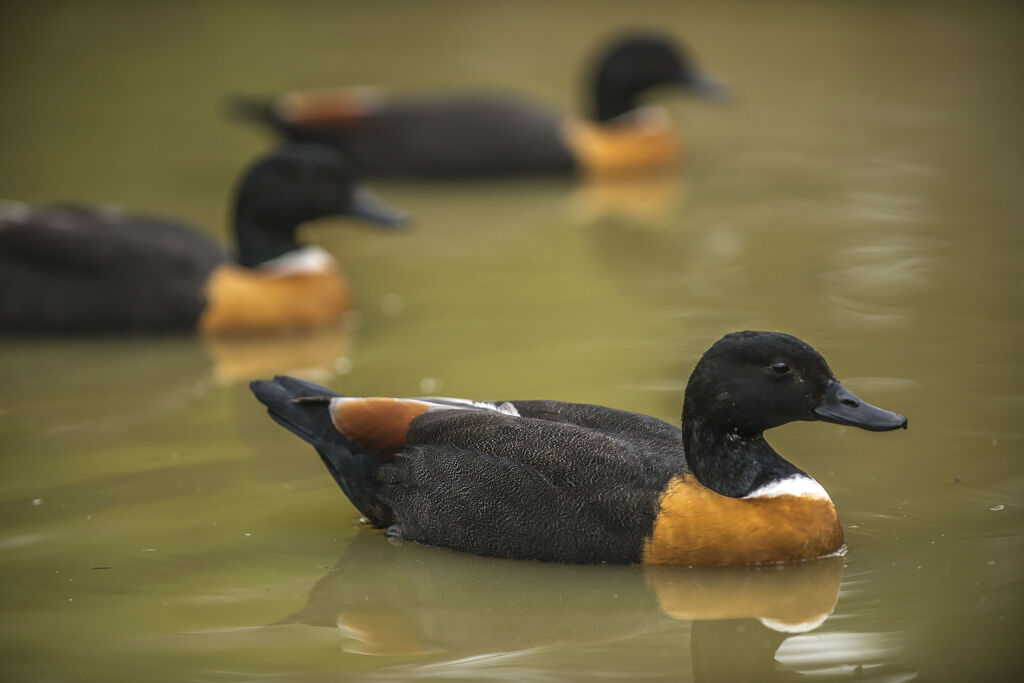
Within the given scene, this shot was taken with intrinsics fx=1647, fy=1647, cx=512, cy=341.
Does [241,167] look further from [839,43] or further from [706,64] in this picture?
[839,43]

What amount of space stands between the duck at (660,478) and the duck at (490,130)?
266 inches

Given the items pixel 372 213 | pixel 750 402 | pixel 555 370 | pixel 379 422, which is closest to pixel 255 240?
pixel 372 213

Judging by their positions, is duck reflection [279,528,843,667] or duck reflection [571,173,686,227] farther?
duck reflection [571,173,686,227]

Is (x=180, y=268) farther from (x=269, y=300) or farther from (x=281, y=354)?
(x=281, y=354)

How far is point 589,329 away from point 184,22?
1154cm

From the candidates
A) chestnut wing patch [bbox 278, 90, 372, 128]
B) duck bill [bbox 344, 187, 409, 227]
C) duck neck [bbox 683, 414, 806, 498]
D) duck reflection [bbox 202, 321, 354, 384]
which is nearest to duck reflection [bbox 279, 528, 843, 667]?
duck neck [bbox 683, 414, 806, 498]

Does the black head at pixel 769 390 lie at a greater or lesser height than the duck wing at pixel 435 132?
lesser

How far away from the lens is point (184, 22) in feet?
61.1

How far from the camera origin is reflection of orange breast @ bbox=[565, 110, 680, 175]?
12258mm

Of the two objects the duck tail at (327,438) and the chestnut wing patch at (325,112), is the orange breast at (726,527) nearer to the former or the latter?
the duck tail at (327,438)

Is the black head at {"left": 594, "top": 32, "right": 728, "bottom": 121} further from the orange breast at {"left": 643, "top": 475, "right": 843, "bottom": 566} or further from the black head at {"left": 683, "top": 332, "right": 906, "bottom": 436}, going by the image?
the orange breast at {"left": 643, "top": 475, "right": 843, "bottom": 566}

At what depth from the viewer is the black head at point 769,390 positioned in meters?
5.21

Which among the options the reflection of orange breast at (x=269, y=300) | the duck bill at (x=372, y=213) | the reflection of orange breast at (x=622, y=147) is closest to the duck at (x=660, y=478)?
the reflection of orange breast at (x=269, y=300)

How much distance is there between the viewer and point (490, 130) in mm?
12062
